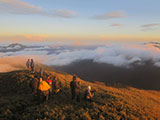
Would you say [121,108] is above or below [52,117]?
below

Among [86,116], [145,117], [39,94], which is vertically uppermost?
[39,94]

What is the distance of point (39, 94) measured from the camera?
37.0 feet

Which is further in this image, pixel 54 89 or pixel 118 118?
Answer: pixel 54 89

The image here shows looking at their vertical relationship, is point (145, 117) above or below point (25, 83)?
below

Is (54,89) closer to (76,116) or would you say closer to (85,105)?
(85,105)

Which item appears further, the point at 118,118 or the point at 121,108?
the point at 121,108

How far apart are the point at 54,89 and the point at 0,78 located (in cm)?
1359

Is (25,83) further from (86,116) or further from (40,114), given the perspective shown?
(86,116)

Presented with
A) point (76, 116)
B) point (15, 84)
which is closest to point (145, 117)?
point (76, 116)

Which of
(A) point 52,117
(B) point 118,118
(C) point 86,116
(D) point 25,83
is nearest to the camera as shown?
(A) point 52,117

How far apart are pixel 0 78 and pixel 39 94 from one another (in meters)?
16.2

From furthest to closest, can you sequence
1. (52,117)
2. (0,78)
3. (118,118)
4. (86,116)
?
(0,78) < (118,118) < (86,116) < (52,117)

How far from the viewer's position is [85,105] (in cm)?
1220

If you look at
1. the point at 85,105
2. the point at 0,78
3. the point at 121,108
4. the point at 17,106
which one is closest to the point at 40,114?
the point at 17,106
